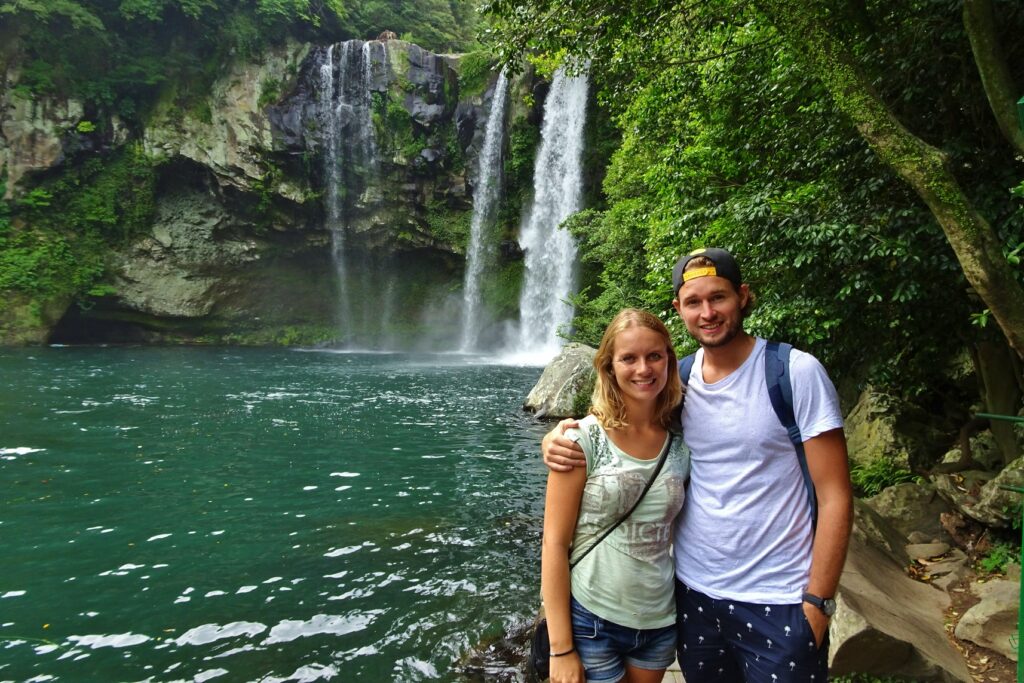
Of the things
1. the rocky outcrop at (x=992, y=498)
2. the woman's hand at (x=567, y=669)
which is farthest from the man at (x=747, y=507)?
the rocky outcrop at (x=992, y=498)

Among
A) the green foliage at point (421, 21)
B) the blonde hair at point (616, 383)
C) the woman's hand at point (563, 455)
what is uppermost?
the green foliage at point (421, 21)

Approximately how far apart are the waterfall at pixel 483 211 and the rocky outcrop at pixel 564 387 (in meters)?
17.9

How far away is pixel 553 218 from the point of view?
27.5 m

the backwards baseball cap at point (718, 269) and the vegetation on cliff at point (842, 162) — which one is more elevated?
the vegetation on cliff at point (842, 162)

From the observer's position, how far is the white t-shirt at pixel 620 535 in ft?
6.32

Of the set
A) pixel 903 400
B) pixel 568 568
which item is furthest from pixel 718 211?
pixel 568 568

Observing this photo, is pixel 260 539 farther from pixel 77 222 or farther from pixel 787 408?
pixel 77 222

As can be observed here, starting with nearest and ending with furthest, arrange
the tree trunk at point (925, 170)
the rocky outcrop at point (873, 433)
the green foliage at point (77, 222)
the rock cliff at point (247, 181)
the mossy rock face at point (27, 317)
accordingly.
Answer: the tree trunk at point (925, 170) → the rocky outcrop at point (873, 433) → the mossy rock face at point (27, 317) → the green foliage at point (77, 222) → the rock cliff at point (247, 181)

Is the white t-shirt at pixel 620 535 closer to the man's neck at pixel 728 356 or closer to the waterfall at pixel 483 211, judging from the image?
the man's neck at pixel 728 356

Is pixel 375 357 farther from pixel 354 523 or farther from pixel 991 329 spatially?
pixel 991 329

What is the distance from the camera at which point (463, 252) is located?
31.8 metres

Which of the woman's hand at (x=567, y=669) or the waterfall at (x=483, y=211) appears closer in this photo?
the woman's hand at (x=567, y=669)

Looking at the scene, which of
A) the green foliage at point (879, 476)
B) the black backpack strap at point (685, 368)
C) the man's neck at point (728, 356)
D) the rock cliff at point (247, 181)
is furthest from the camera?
the rock cliff at point (247, 181)

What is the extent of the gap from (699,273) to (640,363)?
14.4 inches
